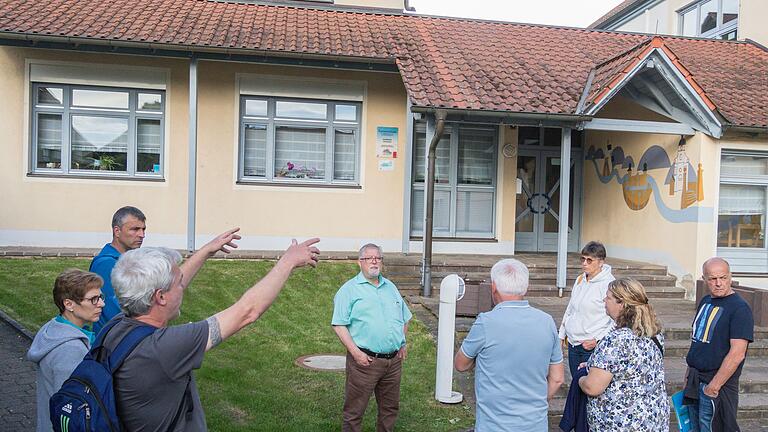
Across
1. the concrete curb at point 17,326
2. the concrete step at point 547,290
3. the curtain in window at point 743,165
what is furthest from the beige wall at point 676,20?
the concrete curb at point 17,326

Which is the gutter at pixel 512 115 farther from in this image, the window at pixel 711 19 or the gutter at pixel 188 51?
the window at pixel 711 19

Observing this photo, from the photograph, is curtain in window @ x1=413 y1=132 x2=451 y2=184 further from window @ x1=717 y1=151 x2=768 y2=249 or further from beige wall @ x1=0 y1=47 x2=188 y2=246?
window @ x1=717 y1=151 x2=768 y2=249

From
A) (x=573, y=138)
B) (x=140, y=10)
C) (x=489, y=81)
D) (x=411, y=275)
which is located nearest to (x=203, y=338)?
(x=411, y=275)

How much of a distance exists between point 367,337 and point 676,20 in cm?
1751

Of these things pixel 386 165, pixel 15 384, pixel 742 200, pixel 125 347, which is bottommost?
pixel 15 384

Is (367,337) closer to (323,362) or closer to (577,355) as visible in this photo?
(577,355)

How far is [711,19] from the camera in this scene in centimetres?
1750

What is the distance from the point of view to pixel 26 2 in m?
12.1

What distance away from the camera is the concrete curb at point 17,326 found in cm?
753

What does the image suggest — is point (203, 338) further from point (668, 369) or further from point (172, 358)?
point (668, 369)

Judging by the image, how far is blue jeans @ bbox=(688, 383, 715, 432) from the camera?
4660 millimetres

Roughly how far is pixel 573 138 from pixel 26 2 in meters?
11.4

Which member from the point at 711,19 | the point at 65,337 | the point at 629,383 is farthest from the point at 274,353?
the point at 711,19

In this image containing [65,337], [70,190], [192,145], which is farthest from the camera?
[70,190]
